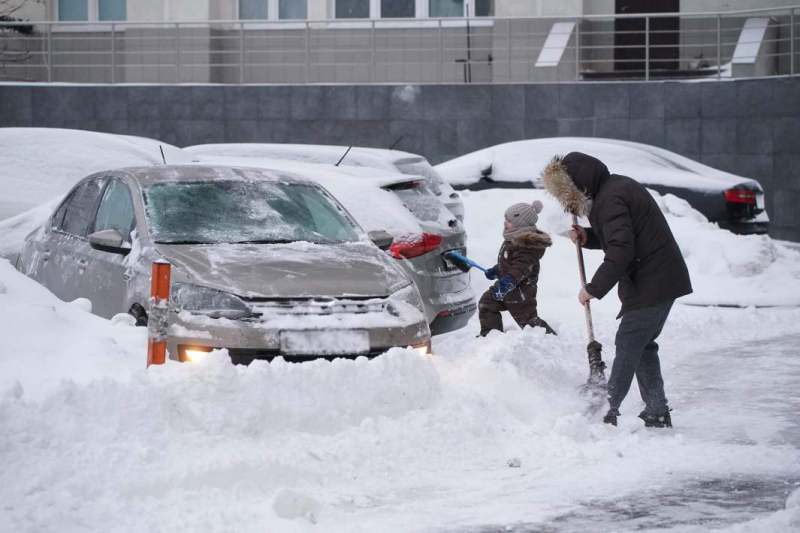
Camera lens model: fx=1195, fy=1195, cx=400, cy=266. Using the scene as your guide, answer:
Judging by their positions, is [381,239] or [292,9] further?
[292,9]

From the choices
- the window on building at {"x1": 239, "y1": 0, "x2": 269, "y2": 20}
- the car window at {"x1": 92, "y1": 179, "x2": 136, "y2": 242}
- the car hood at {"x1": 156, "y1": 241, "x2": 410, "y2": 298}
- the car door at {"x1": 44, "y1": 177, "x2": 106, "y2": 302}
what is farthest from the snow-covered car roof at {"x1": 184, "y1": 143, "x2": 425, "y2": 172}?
the window on building at {"x1": 239, "y1": 0, "x2": 269, "y2": 20}

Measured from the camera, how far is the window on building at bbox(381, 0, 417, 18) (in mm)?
23891

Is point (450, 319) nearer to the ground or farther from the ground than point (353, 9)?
nearer to the ground

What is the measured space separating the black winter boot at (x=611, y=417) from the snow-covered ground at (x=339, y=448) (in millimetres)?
151

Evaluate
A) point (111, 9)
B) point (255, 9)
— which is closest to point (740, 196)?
point (255, 9)

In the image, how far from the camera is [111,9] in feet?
80.5

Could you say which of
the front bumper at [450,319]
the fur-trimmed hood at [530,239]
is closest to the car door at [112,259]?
the front bumper at [450,319]

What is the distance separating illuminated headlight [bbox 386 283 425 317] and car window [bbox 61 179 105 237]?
2.42 meters

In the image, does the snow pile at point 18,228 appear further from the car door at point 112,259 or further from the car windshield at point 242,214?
the car windshield at point 242,214

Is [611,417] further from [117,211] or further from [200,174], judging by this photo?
[117,211]

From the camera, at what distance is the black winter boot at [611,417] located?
7.02 metres

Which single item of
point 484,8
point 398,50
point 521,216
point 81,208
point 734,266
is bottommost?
point 734,266

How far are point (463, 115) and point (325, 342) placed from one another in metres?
15.6

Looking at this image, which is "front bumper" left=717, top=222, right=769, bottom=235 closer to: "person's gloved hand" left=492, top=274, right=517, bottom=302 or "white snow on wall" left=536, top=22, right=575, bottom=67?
"white snow on wall" left=536, top=22, right=575, bottom=67
